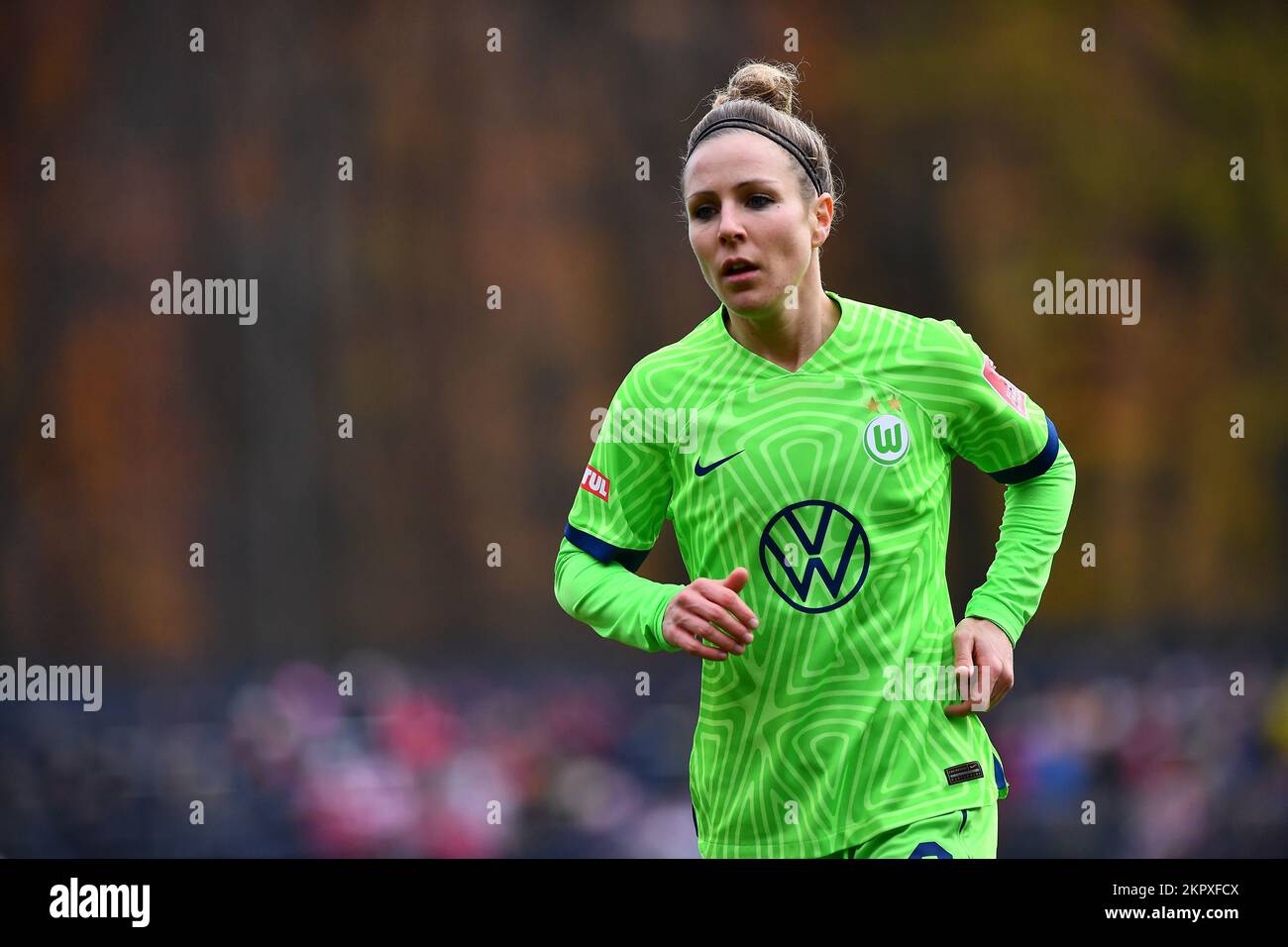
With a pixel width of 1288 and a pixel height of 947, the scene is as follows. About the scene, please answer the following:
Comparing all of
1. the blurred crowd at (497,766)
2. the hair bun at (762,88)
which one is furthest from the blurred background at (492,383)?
the hair bun at (762,88)

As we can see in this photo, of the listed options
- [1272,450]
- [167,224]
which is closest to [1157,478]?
[1272,450]

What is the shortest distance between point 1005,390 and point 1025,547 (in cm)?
32

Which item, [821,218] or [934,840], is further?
[821,218]

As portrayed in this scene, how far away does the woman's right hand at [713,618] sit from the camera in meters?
2.51

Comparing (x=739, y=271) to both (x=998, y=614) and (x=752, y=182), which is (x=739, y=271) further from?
(x=998, y=614)

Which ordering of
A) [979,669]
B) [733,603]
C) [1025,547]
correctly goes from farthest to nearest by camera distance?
[1025,547] → [979,669] → [733,603]

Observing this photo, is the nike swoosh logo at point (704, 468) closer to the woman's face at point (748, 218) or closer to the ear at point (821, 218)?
the woman's face at point (748, 218)

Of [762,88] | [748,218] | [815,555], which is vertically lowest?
[815,555]

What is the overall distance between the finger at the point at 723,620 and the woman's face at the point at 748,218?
60cm

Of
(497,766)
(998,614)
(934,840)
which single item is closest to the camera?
(934,840)

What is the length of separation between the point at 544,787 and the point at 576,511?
318cm

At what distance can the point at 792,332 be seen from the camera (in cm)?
287

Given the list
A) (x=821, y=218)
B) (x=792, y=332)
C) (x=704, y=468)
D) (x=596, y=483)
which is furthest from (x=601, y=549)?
(x=821, y=218)

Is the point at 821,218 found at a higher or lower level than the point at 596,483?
higher
